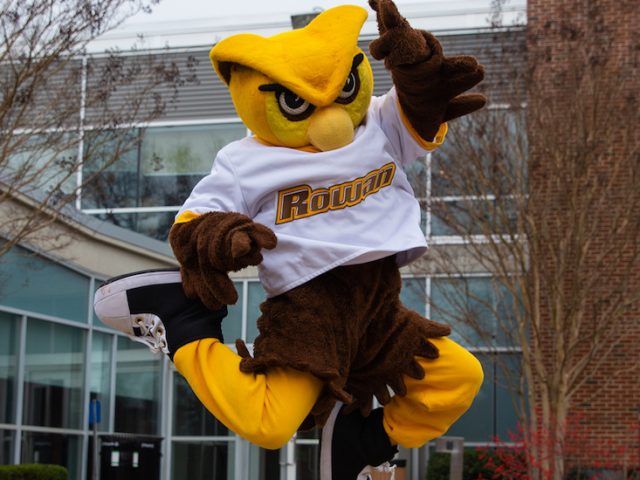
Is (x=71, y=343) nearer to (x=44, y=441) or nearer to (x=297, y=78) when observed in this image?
(x=44, y=441)

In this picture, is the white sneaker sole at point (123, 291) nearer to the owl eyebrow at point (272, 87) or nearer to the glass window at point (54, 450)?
the owl eyebrow at point (272, 87)

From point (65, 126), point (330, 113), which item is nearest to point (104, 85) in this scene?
point (65, 126)

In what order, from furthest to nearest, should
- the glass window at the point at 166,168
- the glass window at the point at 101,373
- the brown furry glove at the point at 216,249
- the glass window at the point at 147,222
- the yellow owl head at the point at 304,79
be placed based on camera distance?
1. the glass window at the point at 147,222
2. the glass window at the point at 166,168
3. the glass window at the point at 101,373
4. the yellow owl head at the point at 304,79
5. the brown furry glove at the point at 216,249

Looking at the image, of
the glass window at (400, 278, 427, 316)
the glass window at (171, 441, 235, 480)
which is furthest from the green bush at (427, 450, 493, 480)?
the glass window at (171, 441, 235, 480)

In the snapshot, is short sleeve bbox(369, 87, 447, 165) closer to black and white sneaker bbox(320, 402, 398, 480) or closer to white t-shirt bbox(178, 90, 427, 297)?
white t-shirt bbox(178, 90, 427, 297)

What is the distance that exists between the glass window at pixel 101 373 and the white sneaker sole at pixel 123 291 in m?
11.7

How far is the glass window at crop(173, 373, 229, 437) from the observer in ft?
55.6

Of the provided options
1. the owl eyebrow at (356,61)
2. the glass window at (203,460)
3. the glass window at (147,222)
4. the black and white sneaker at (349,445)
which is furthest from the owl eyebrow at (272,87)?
the glass window at (203,460)

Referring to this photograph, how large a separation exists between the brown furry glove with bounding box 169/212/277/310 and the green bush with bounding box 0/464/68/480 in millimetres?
8528

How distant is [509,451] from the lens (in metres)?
14.3

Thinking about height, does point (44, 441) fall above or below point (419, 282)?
below

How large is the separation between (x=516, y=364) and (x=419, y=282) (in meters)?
1.76

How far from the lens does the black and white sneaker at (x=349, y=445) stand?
156 inches

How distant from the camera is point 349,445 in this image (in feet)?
13.0
